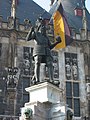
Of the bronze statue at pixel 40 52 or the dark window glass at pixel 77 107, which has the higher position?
the bronze statue at pixel 40 52

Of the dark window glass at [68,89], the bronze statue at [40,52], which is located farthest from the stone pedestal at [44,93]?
the dark window glass at [68,89]

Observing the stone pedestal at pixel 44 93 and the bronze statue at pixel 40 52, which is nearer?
the stone pedestal at pixel 44 93

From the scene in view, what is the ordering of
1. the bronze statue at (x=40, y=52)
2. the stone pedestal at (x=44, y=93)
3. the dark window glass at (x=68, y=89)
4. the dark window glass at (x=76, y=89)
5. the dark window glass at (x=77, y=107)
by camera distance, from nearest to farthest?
the stone pedestal at (x=44, y=93)
the bronze statue at (x=40, y=52)
the dark window glass at (x=77, y=107)
the dark window glass at (x=68, y=89)
the dark window glass at (x=76, y=89)

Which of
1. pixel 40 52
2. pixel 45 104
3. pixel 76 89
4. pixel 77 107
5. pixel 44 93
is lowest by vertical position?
pixel 77 107

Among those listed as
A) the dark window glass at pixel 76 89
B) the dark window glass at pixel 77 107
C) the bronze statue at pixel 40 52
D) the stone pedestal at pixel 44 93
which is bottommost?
the dark window glass at pixel 77 107

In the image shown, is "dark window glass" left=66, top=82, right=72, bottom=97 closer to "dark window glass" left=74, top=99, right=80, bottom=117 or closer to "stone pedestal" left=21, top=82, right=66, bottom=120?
"dark window glass" left=74, top=99, right=80, bottom=117

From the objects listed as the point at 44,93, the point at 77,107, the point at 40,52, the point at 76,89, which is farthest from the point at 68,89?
the point at 44,93

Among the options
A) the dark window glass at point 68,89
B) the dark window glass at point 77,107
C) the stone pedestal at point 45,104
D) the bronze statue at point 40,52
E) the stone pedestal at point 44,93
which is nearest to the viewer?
the stone pedestal at point 45,104

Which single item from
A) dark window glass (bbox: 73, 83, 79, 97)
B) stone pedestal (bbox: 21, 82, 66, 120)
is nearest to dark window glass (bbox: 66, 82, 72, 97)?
dark window glass (bbox: 73, 83, 79, 97)

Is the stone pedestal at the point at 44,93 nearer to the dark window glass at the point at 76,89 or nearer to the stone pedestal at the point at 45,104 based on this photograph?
the stone pedestal at the point at 45,104

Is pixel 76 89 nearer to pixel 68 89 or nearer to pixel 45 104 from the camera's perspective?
pixel 68 89

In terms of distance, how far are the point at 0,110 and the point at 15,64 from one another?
251 centimetres

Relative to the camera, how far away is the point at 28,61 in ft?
51.6

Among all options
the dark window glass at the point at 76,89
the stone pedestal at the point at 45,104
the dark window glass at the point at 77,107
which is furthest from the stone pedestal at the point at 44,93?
the dark window glass at the point at 76,89
